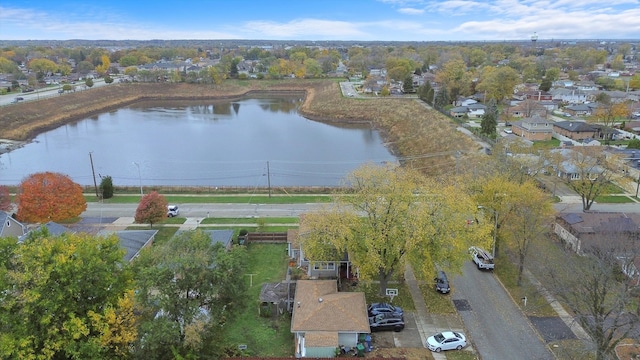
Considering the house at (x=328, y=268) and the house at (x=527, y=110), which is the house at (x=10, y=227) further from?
the house at (x=527, y=110)

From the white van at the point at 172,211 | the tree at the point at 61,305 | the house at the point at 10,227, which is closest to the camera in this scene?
the tree at the point at 61,305

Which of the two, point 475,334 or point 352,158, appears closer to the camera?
point 475,334

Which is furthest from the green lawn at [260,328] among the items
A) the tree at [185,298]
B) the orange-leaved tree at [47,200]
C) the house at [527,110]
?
the house at [527,110]

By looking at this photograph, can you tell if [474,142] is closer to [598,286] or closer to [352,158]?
[352,158]

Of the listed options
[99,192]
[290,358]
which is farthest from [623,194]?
[99,192]

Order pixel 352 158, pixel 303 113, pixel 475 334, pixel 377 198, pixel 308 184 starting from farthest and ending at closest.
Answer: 1. pixel 303 113
2. pixel 352 158
3. pixel 308 184
4. pixel 377 198
5. pixel 475 334

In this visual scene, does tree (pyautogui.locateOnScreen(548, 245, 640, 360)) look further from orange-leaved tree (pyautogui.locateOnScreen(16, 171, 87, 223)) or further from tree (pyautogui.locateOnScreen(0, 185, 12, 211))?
tree (pyautogui.locateOnScreen(0, 185, 12, 211))

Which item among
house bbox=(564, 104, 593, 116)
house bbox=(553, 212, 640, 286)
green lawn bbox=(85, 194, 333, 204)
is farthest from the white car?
house bbox=(564, 104, 593, 116)
